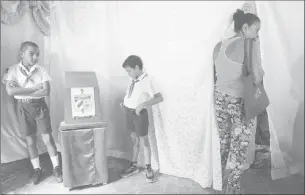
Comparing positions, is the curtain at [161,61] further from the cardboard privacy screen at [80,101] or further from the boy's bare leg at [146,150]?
the cardboard privacy screen at [80,101]

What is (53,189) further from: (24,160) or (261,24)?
(261,24)

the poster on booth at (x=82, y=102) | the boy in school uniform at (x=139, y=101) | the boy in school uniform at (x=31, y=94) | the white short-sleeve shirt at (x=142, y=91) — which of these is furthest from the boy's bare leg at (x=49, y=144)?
the white short-sleeve shirt at (x=142, y=91)

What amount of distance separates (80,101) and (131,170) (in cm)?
65

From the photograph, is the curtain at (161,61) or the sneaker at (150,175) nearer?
the curtain at (161,61)

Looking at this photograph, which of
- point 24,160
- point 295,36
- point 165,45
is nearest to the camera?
point 295,36

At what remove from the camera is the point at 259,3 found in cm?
141

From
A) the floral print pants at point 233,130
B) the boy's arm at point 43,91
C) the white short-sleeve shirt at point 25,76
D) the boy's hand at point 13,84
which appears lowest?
the floral print pants at point 233,130

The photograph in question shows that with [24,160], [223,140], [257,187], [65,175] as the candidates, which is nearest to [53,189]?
[65,175]

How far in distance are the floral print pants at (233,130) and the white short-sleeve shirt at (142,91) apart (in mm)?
466

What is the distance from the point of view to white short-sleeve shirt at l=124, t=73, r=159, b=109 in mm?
1769

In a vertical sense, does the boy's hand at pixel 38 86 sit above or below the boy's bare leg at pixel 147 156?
above

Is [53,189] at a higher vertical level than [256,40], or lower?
lower

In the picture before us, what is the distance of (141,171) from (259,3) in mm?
1361

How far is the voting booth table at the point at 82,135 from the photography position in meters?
1.66
